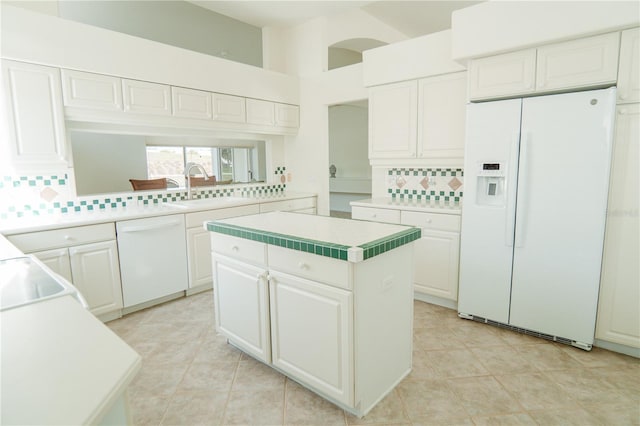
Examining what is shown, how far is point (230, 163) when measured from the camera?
5.32 metres

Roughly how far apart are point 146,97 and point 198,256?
1.57 m

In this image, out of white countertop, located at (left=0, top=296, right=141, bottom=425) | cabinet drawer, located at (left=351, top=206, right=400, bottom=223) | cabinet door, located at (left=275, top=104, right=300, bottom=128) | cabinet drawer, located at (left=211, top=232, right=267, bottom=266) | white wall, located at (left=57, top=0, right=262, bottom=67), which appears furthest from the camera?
cabinet door, located at (left=275, top=104, right=300, bottom=128)

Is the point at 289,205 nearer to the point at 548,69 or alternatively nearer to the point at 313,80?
the point at 313,80

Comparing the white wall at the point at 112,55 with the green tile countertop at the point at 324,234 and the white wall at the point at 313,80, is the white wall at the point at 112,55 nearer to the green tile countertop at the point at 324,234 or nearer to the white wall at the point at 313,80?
the white wall at the point at 313,80

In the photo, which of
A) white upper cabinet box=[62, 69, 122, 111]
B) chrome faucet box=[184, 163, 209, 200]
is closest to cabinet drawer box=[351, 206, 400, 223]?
chrome faucet box=[184, 163, 209, 200]

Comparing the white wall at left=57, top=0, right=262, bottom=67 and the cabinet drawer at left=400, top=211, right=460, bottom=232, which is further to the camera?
the white wall at left=57, top=0, right=262, bottom=67

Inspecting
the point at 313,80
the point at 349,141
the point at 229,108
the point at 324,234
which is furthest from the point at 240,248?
the point at 349,141

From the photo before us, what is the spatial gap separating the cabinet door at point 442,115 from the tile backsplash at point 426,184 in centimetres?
39

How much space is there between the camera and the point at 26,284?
141 centimetres

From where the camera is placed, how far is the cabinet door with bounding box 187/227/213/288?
3430 mm

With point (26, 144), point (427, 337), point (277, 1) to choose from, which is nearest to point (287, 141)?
point (277, 1)

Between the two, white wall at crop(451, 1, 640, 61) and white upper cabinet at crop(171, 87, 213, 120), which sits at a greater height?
white wall at crop(451, 1, 640, 61)

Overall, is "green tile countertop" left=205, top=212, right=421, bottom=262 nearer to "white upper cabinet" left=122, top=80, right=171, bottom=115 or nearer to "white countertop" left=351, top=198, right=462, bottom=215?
"white countertop" left=351, top=198, right=462, bottom=215

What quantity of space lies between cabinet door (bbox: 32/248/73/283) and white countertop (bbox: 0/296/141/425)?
1754 mm
